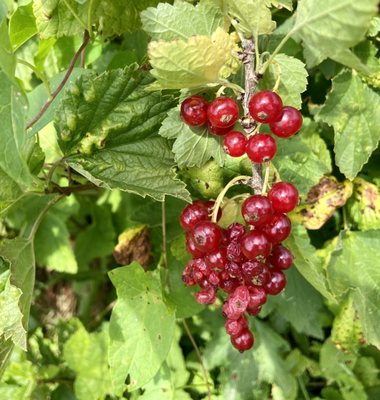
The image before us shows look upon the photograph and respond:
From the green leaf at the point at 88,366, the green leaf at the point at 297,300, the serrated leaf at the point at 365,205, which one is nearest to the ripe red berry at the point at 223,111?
the serrated leaf at the point at 365,205

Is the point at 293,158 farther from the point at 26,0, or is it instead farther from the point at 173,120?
the point at 26,0

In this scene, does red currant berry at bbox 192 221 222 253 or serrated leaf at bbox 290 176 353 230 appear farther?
serrated leaf at bbox 290 176 353 230

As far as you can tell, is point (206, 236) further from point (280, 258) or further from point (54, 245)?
point (54, 245)

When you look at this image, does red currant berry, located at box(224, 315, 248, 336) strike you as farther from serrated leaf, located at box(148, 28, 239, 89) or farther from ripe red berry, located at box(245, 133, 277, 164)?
serrated leaf, located at box(148, 28, 239, 89)

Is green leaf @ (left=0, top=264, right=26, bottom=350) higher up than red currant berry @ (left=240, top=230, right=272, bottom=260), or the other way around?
red currant berry @ (left=240, top=230, right=272, bottom=260)

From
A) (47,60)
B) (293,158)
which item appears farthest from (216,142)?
(47,60)

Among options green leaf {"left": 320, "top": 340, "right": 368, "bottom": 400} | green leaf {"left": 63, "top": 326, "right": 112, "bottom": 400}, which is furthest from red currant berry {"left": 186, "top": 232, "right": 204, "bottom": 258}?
green leaf {"left": 320, "top": 340, "right": 368, "bottom": 400}
